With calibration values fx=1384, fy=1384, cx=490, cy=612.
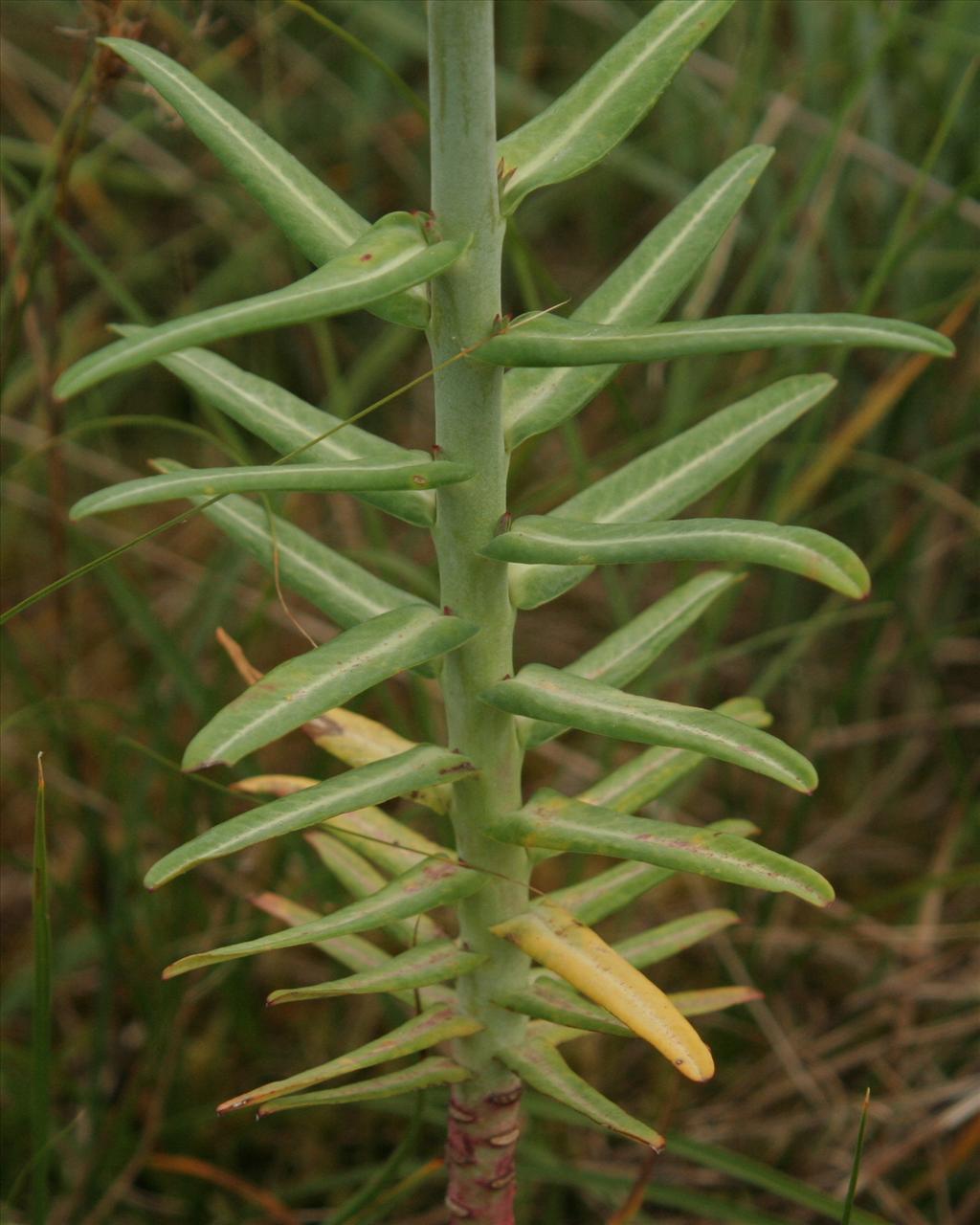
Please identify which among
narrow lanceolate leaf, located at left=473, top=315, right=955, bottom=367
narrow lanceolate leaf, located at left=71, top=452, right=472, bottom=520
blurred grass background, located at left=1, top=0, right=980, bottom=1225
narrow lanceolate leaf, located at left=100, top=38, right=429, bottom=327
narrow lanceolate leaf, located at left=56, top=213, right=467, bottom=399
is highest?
narrow lanceolate leaf, located at left=100, top=38, right=429, bottom=327

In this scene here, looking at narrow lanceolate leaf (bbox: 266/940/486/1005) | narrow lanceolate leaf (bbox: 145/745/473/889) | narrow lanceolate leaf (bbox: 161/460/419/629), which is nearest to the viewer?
narrow lanceolate leaf (bbox: 145/745/473/889)

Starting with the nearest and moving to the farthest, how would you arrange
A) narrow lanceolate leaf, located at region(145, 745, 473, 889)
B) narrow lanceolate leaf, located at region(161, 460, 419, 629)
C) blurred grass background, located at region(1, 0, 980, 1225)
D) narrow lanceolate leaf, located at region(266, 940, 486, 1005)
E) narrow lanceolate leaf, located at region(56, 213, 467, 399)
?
narrow lanceolate leaf, located at region(56, 213, 467, 399), narrow lanceolate leaf, located at region(145, 745, 473, 889), narrow lanceolate leaf, located at region(266, 940, 486, 1005), narrow lanceolate leaf, located at region(161, 460, 419, 629), blurred grass background, located at region(1, 0, 980, 1225)

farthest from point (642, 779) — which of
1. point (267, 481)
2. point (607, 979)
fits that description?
point (267, 481)

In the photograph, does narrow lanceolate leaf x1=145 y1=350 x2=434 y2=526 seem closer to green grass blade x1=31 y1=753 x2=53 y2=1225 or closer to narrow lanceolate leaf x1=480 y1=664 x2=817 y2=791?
narrow lanceolate leaf x1=480 y1=664 x2=817 y2=791

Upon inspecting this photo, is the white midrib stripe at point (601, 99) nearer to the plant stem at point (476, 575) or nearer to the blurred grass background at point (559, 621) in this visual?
the plant stem at point (476, 575)

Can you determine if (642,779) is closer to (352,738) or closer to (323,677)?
(352,738)

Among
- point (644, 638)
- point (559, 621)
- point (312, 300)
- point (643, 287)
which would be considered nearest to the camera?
point (312, 300)

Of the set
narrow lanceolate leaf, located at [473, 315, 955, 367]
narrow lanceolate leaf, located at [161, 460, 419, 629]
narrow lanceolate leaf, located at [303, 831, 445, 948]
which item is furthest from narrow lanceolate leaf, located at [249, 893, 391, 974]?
narrow lanceolate leaf, located at [473, 315, 955, 367]
